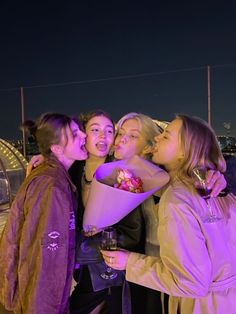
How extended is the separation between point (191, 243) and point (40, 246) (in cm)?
77

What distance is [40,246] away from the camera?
1.83 meters

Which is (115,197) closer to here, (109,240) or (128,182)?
(128,182)

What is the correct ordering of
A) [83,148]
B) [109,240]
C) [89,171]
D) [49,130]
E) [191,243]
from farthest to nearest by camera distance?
[89,171]
[83,148]
[49,130]
[109,240]
[191,243]

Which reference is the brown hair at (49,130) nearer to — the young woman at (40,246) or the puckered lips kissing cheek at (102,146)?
the young woman at (40,246)

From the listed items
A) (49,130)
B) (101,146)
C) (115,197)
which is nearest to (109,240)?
(115,197)

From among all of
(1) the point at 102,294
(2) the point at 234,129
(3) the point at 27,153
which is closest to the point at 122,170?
(1) the point at 102,294

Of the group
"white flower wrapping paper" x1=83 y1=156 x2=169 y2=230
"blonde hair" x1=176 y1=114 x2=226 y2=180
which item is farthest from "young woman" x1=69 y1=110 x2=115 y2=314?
"blonde hair" x1=176 y1=114 x2=226 y2=180

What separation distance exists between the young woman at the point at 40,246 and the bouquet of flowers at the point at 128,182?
0.26m

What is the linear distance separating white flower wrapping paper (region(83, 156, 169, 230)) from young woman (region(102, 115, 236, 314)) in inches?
9.6

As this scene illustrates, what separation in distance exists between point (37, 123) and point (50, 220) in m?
0.68

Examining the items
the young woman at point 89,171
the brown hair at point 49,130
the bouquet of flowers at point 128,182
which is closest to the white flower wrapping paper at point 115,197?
the bouquet of flowers at point 128,182

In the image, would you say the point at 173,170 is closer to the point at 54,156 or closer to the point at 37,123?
the point at 54,156

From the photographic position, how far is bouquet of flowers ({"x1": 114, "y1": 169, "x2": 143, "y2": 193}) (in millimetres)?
1968

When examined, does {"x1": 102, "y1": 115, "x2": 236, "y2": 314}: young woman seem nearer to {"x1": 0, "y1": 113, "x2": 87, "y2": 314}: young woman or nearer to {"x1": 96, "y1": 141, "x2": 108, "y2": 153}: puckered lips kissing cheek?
{"x1": 0, "y1": 113, "x2": 87, "y2": 314}: young woman
